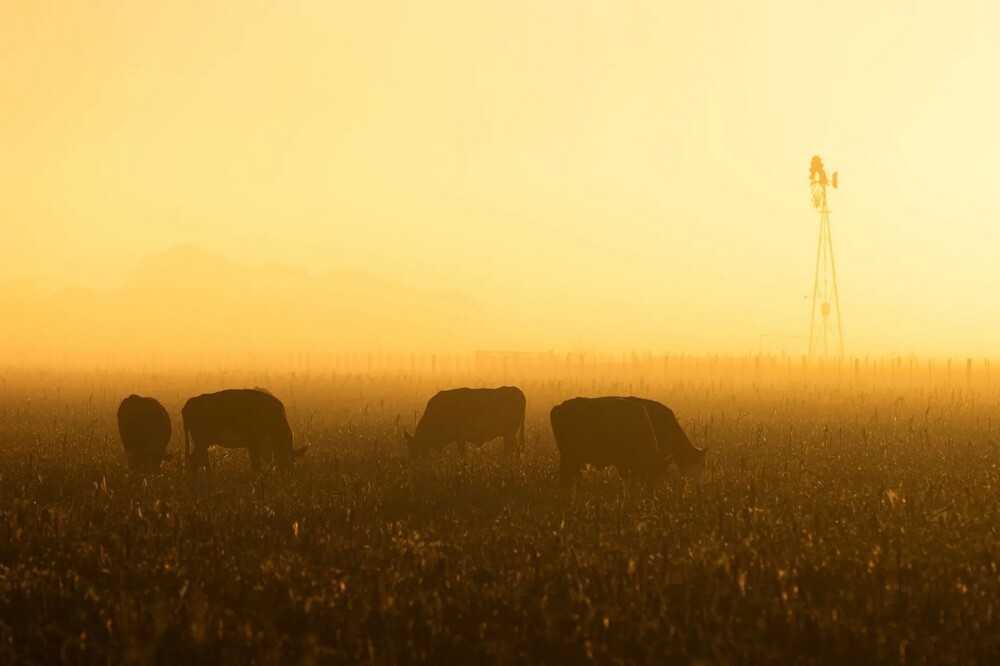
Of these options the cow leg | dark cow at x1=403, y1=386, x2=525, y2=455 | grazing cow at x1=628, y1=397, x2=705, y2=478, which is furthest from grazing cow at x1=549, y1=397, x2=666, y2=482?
dark cow at x1=403, y1=386, x2=525, y2=455

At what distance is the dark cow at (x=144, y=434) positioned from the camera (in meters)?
15.2

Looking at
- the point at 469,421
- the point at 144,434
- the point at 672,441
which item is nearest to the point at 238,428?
the point at 144,434

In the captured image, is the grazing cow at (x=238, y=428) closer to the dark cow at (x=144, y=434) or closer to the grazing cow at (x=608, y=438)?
the dark cow at (x=144, y=434)

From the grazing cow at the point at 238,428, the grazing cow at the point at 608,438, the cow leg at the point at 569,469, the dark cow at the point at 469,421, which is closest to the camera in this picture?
the grazing cow at the point at 608,438

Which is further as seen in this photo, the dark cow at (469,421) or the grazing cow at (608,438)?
the dark cow at (469,421)

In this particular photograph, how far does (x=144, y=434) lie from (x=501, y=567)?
1015cm

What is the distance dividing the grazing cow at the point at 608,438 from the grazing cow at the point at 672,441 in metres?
0.66

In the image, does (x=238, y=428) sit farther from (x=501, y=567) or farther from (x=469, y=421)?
(x=501, y=567)

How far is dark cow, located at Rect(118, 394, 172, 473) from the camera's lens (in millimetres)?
15195

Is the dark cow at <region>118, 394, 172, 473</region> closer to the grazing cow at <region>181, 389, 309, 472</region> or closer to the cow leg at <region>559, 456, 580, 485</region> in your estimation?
the grazing cow at <region>181, 389, 309, 472</region>

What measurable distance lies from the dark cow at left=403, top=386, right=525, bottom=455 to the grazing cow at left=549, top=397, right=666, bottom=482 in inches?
187

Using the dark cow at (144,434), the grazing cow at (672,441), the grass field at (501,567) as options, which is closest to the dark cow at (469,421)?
the grazing cow at (672,441)

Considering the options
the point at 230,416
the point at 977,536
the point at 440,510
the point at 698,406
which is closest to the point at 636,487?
the point at 440,510

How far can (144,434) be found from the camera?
50.6 ft
